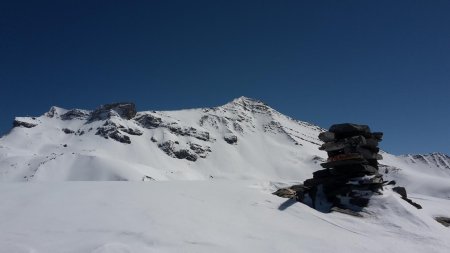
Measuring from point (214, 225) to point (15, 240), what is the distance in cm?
439

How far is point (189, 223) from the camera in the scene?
31.2 feet

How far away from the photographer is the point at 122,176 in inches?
5714

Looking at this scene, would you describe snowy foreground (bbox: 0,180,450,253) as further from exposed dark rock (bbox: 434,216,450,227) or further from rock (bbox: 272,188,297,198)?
exposed dark rock (bbox: 434,216,450,227)

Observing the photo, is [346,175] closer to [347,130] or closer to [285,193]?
[347,130]

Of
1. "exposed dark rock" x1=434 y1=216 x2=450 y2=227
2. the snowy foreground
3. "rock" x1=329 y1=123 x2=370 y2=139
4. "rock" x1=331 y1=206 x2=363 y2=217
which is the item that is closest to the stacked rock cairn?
"rock" x1=329 y1=123 x2=370 y2=139

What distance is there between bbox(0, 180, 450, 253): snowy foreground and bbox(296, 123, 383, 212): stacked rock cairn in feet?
3.10

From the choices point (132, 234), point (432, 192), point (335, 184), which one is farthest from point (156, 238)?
point (432, 192)

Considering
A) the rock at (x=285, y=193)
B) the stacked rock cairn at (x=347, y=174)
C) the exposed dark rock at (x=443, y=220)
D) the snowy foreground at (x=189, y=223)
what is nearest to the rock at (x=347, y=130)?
the stacked rock cairn at (x=347, y=174)

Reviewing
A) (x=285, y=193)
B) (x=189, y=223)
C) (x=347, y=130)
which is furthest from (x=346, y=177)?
(x=189, y=223)

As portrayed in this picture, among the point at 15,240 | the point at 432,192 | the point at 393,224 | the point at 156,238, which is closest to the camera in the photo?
the point at 15,240

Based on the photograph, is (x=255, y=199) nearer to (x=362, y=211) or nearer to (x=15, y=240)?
(x=362, y=211)

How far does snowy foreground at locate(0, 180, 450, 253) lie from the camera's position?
780cm

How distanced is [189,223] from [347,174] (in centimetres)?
1011

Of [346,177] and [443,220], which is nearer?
[443,220]
